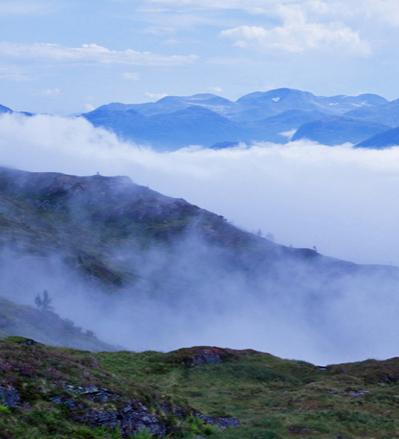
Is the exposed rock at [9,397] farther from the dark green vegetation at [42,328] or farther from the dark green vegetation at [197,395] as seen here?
the dark green vegetation at [42,328]

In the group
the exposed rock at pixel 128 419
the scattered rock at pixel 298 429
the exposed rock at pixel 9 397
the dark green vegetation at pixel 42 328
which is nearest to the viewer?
the exposed rock at pixel 9 397

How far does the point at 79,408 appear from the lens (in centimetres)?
3064

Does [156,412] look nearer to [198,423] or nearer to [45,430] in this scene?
[198,423]

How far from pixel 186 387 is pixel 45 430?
30.7 m

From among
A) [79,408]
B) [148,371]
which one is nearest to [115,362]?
A: [148,371]

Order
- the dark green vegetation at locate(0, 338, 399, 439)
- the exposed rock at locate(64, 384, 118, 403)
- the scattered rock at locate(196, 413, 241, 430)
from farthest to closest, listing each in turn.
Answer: the scattered rock at locate(196, 413, 241, 430), the exposed rock at locate(64, 384, 118, 403), the dark green vegetation at locate(0, 338, 399, 439)

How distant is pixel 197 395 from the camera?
2057 inches

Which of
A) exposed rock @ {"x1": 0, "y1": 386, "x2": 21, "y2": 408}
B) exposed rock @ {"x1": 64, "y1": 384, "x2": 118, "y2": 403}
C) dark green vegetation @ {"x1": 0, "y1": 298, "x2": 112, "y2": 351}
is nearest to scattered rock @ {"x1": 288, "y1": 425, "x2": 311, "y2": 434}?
exposed rock @ {"x1": 64, "y1": 384, "x2": 118, "y2": 403}

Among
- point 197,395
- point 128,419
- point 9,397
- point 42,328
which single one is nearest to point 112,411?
point 128,419

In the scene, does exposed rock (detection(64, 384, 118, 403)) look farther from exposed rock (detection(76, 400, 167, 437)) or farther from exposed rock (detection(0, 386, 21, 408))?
exposed rock (detection(0, 386, 21, 408))

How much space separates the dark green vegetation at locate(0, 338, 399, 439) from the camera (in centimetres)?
2978

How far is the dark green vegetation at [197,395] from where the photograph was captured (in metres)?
29.8

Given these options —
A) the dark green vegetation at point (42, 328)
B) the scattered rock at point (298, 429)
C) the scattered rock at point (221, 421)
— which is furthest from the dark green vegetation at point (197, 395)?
the dark green vegetation at point (42, 328)

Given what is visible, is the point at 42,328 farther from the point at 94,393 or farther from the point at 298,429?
the point at 94,393
